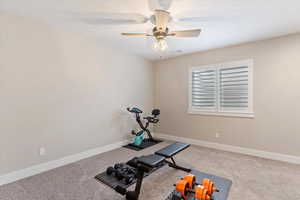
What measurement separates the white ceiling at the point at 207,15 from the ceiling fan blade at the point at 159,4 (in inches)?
3.4

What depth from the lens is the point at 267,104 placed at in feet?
11.1

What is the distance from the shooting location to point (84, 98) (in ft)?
11.0

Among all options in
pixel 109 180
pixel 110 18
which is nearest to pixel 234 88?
pixel 110 18

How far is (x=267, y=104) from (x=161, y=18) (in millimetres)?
2969

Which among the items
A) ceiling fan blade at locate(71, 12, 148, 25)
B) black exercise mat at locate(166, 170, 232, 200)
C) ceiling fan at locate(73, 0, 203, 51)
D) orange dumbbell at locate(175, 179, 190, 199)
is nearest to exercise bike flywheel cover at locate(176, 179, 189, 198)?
orange dumbbell at locate(175, 179, 190, 199)

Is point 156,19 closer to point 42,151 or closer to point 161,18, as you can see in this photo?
point 161,18

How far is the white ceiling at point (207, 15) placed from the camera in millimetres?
2143

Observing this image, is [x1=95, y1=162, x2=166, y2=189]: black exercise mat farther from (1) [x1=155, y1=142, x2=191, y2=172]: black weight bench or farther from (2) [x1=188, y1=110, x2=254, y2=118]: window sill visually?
(2) [x1=188, y1=110, x2=254, y2=118]: window sill

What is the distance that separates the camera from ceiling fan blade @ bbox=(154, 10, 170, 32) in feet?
7.39

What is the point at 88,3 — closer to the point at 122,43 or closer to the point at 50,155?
the point at 122,43

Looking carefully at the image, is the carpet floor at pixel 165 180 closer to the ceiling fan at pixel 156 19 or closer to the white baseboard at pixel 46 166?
the white baseboard at pixel 46 166

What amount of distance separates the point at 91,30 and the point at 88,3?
0.90 metres

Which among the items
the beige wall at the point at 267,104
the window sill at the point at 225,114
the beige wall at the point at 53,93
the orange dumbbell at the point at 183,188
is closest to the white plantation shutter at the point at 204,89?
the window sill at the point at 225,114

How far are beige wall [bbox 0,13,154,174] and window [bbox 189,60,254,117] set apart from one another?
82.6 inches
